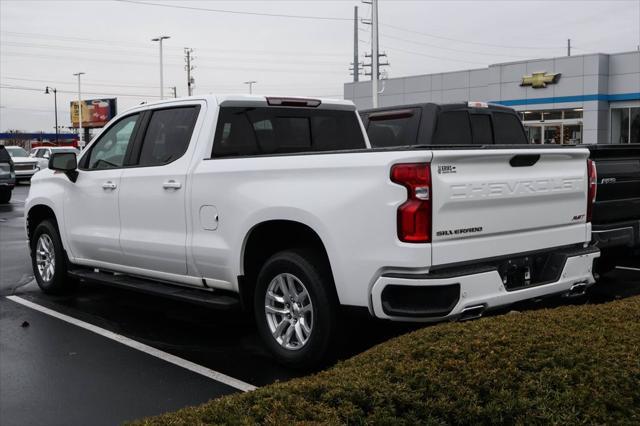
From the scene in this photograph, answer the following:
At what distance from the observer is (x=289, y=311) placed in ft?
17.3

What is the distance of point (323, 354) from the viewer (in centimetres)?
500

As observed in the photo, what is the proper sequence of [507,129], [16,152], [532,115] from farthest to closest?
[532,115] < [16,152] < [507,129]

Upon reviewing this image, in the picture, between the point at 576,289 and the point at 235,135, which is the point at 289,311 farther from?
the point at 576,289

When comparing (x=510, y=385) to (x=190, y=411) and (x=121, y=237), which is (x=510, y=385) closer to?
(x=190, y=411)

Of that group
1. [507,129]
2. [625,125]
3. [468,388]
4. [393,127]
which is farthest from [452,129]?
[625,125]

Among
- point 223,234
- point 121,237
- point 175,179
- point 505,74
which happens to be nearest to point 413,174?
point 223,234

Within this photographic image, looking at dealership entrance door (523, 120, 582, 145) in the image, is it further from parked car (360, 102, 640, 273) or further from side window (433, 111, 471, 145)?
side window (433, 111, 471, 145)

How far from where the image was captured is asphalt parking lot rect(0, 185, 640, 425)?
4.67 meters

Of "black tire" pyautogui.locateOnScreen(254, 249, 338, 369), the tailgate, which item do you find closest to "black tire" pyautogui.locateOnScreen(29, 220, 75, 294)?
"black tire" pyautogui.locateOnScreen(254, 249, 338, 369)

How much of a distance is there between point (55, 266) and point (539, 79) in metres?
33.8

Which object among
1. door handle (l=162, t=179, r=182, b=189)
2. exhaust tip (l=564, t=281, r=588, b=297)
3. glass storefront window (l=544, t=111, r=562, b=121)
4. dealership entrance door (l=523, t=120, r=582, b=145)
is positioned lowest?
exhaust tip (l=564, t=281, r=588, b=297)

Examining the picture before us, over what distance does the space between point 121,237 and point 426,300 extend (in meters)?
3.32

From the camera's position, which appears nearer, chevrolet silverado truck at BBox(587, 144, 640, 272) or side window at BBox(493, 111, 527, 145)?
chevrolet silverado truck at BBox(587, 144, 640, 272)

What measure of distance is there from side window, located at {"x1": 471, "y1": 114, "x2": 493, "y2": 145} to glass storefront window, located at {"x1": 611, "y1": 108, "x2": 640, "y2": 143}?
2947cm
